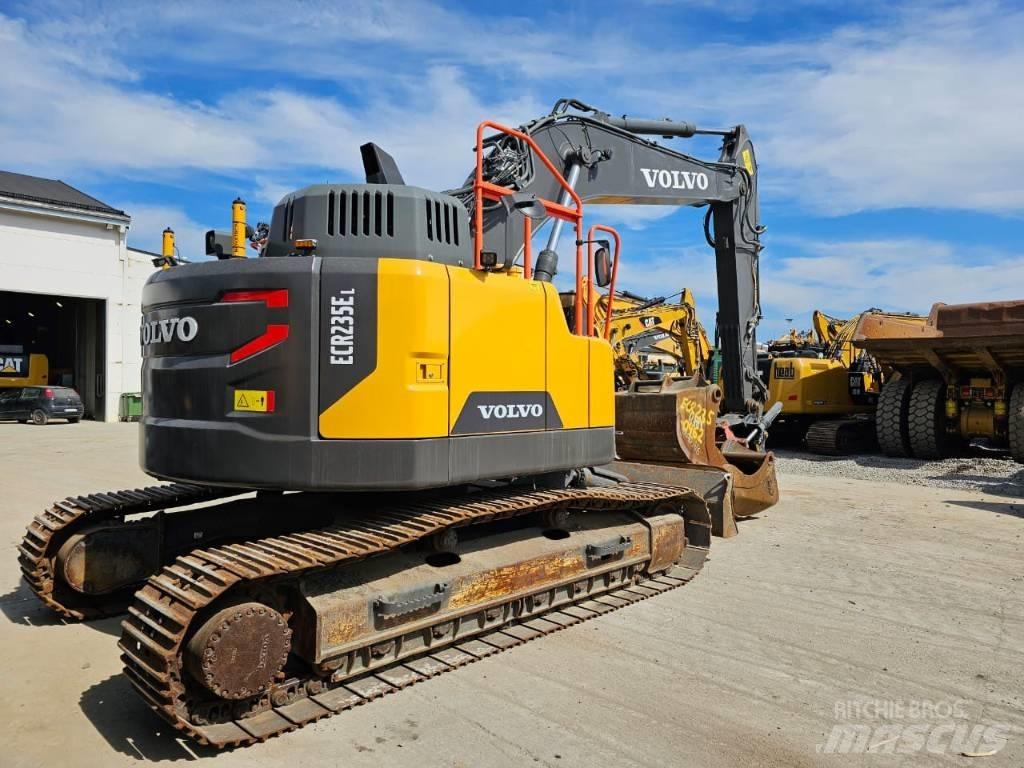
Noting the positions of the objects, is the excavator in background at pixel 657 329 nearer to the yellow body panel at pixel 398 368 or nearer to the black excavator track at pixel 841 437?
the black excavator track at pixel 841 437

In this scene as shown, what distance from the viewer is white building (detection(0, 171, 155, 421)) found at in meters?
25.3

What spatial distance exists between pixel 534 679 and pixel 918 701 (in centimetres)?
191

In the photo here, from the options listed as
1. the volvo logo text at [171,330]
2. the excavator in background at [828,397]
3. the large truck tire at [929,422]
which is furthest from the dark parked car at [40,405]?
the volvo logo text at [171,330]

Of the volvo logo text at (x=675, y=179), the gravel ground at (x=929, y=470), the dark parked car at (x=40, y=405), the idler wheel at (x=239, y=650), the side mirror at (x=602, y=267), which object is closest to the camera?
the idler wheel at (x=239, y=650)

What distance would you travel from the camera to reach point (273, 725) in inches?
141

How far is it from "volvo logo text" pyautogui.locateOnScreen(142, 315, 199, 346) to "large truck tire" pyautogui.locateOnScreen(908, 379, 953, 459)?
13.4 meters

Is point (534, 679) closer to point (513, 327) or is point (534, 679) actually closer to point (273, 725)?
point (273, 725)

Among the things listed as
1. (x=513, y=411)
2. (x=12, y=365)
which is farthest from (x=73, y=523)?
(x=12, y=365)

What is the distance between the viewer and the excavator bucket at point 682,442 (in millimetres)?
8289

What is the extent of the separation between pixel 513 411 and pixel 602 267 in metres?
1.25

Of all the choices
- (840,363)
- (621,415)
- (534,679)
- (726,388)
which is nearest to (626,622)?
(534,679)

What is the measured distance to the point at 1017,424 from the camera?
12.8 metres

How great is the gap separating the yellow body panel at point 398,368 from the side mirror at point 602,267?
1489mm

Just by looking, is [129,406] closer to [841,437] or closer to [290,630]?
[841,437]
